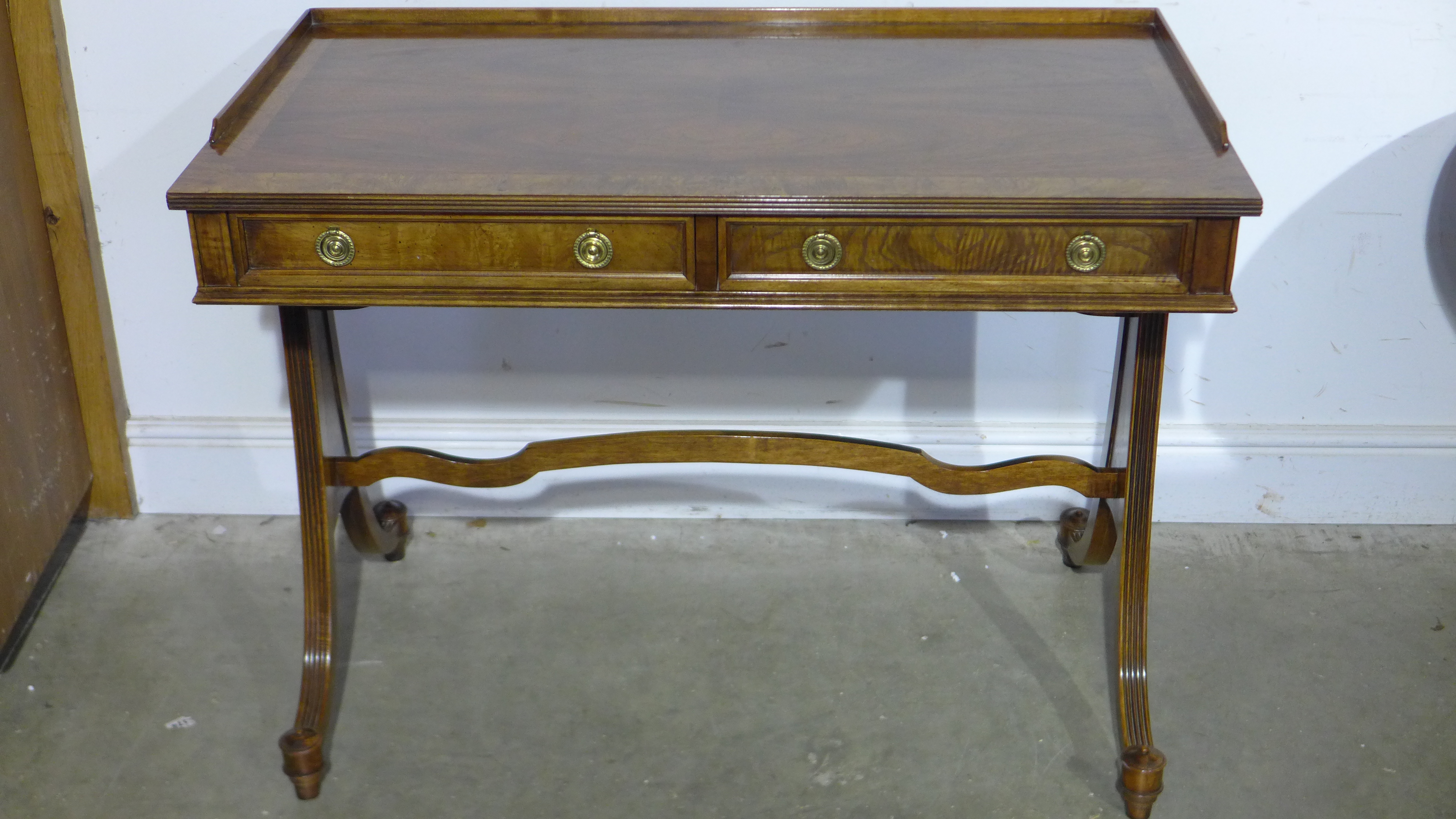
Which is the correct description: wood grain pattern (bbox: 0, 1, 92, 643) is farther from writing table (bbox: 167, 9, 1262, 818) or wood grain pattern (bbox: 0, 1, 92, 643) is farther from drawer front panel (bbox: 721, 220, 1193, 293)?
drawer front panel (bbox: 721, 220, 1193, 293)

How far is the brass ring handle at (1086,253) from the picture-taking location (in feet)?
5.54

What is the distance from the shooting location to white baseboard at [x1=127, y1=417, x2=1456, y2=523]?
2.75 metres

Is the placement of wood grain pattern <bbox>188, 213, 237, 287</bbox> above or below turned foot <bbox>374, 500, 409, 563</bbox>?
above

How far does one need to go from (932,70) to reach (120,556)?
186 centimetres

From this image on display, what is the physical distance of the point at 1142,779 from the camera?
6.78 ft

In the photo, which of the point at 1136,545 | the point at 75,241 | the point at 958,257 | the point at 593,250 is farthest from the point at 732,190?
the point at 75,241

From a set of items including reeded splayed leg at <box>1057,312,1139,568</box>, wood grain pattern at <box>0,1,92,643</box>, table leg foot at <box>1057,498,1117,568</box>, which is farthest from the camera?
table leg foot at <box>1057,498,1117,568</box>

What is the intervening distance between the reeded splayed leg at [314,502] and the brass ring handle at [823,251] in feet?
2.68

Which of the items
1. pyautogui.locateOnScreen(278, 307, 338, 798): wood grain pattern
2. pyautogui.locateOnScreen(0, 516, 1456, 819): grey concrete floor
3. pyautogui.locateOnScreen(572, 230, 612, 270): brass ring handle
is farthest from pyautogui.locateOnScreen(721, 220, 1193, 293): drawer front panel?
pyautogui.locateOnScreen(0, 516, 1456, 819): grey concrete floor

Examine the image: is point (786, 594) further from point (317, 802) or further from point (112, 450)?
point (112, 450)

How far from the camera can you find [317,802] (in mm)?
2131

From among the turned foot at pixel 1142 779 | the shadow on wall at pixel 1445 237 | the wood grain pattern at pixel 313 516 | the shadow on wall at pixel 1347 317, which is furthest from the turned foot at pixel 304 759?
the shadow on wall at pixel 1445 237

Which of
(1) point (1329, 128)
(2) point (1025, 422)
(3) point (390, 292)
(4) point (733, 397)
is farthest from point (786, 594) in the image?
(1) point (1329, 128)

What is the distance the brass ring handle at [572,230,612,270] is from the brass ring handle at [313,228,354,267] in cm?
29
